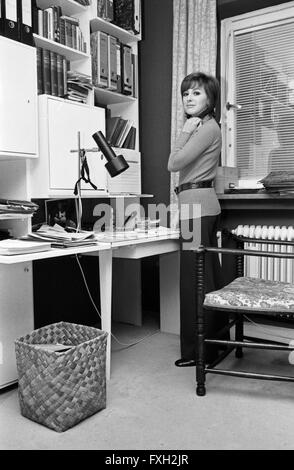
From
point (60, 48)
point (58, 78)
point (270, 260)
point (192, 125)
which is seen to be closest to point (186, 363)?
point (270, 260)

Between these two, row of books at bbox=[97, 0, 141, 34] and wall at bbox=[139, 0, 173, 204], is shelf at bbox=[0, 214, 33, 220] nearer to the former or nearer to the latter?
wall at bbox=[139, 0, 173, 204]

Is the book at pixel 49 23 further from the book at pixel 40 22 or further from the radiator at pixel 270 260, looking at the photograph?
the radiator at pixel 270 260

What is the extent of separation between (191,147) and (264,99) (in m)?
0.90

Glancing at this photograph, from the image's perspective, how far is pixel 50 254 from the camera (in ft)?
5.88

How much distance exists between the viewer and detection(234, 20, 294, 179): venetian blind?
274cm

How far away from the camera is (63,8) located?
2.53m

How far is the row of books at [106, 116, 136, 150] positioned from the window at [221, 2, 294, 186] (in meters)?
0.61

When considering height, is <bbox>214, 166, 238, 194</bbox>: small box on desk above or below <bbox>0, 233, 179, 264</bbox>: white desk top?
above

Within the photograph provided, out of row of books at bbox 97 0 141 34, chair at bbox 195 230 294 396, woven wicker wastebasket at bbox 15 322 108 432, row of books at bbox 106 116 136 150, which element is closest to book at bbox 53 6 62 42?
row of books at bbox 97 0 141 34

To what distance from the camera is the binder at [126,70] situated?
9.36ft

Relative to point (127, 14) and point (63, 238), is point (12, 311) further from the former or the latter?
point (127, 14)

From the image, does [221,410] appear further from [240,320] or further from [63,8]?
[63,8]

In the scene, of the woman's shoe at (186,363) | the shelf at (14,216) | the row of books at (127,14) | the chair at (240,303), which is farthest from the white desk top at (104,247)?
the row of books at (127,14)

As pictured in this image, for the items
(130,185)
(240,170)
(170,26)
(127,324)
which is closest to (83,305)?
(127,324)
